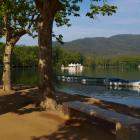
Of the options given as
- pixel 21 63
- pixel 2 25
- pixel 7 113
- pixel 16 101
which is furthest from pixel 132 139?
pixel 21 63

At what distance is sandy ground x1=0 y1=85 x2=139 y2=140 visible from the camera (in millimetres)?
12594

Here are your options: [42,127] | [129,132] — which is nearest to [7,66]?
[42,127]

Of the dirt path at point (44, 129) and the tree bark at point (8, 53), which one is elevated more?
the tree bark at point (8, 53)

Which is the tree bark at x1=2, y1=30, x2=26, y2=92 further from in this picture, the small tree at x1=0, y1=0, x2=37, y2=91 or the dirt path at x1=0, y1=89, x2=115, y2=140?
the dirt path at x1=0, y1=89, x2=115, y2=140

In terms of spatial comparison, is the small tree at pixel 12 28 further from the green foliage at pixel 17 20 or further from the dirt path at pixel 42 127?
the dirt path at pixel 42 127

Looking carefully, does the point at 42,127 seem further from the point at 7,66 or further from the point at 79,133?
the point at 7,66

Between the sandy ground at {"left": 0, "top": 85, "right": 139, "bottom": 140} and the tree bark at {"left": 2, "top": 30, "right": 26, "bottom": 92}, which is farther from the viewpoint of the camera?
the tree bark at {"left": 2, "top": 30, "right": 26, "bottom": 92}

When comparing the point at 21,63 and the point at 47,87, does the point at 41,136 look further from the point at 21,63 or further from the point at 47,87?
the point at 21,63

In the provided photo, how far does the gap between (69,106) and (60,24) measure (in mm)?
16238

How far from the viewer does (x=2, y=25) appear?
92.8 ft

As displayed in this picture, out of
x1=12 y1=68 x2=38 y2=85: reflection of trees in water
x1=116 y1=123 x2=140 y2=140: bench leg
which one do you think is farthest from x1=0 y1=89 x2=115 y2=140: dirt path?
x1=12 y1=68 x2=38 y2=85: reflection of trees in water

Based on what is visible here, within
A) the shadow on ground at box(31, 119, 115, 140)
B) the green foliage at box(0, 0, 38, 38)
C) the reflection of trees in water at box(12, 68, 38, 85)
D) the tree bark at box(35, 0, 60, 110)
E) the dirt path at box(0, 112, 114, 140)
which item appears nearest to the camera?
the shadow on ground at box(31, 119, 115, 140)

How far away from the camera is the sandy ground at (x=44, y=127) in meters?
12.6

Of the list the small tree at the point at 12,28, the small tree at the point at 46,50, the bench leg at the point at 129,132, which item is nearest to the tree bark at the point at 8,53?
the small tree at the point at 12,28
